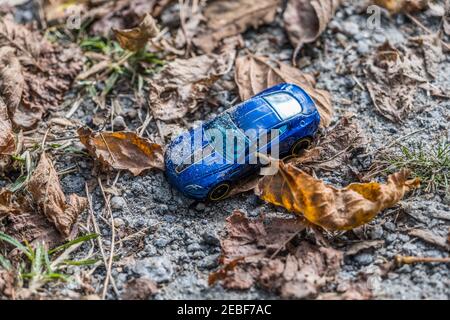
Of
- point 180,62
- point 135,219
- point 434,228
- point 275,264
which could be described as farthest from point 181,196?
point 434,228

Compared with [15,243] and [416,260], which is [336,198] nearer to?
[416,260]

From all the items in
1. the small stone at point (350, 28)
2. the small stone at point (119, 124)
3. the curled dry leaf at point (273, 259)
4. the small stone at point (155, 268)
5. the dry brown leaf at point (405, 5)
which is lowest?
the small stone at point (155, 268)

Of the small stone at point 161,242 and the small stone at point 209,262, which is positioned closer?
the small stone at point 209,262

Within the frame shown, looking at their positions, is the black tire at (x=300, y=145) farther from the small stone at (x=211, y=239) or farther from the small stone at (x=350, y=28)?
the small stone at (x=350, y=28)

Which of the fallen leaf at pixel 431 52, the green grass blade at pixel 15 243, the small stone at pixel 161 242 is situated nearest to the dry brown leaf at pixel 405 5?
the fallen leaf at pixel 431 52
